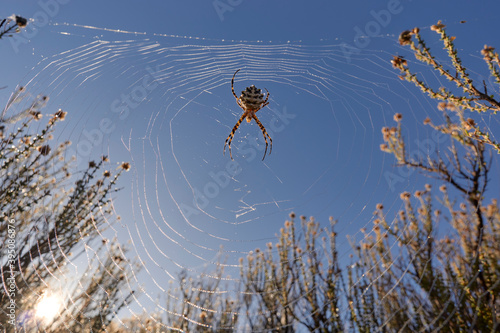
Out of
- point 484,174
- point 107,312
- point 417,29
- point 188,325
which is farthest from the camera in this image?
point 188,325

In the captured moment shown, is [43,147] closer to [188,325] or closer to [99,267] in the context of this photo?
[99,267]

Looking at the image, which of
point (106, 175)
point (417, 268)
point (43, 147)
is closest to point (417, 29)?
point (106, 175)

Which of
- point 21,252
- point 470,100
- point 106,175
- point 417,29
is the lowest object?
point 21,252

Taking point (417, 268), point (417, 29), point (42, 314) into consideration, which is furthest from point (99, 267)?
point (417, 29)

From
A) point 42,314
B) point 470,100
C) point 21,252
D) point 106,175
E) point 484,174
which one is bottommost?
point 42,314

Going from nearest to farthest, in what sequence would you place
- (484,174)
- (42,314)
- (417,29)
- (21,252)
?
(417,29) → (21,252) → (42,314) → (484,174)

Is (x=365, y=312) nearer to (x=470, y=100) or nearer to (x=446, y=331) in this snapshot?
(x=446, y=331)

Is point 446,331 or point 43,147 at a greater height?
point 43,147

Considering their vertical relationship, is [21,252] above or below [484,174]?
below

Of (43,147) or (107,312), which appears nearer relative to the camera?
(43,147)
